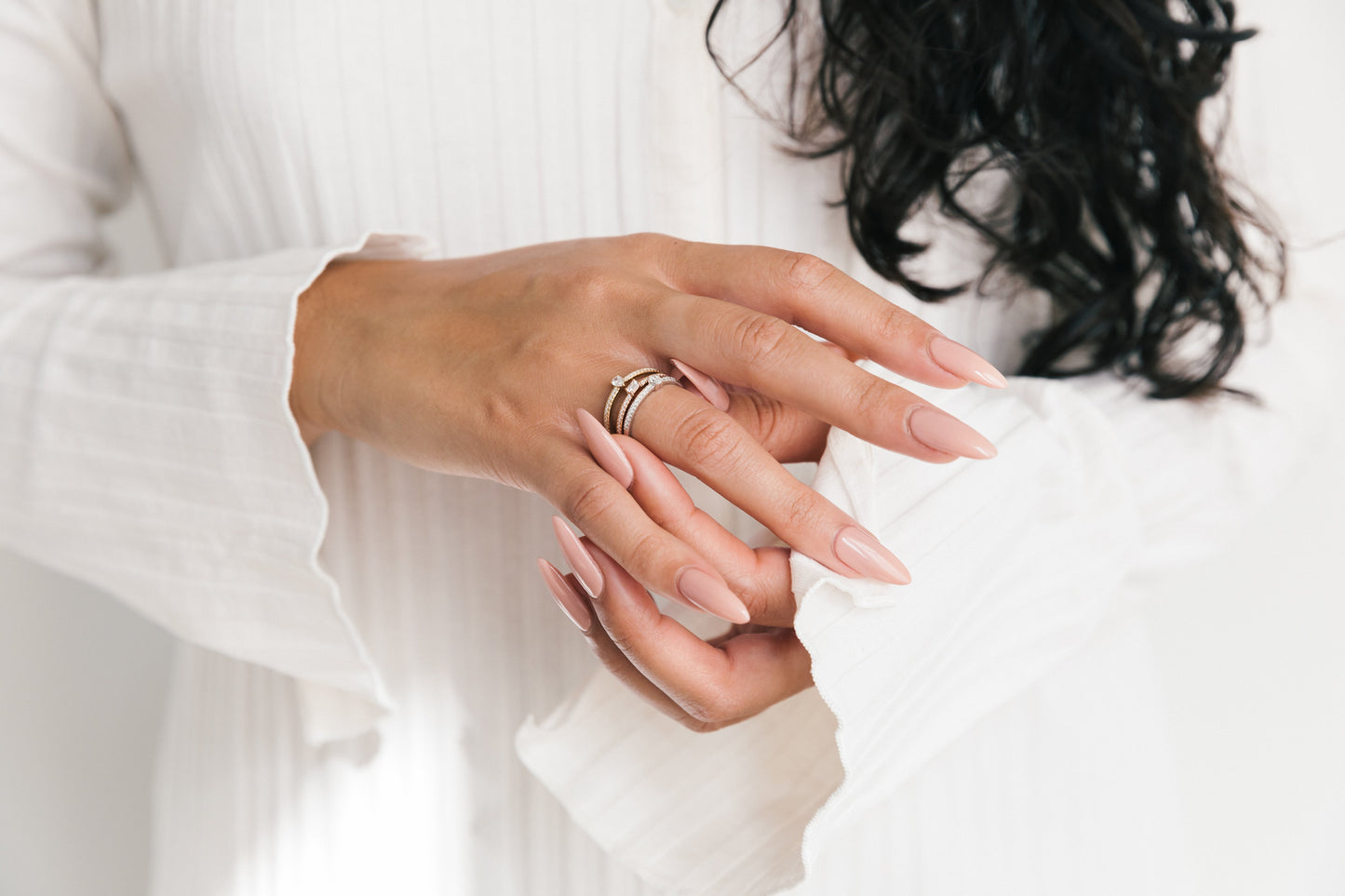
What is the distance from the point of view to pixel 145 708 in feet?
3.57

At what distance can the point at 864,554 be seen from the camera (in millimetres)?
395

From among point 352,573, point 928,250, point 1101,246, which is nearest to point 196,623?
point 352,573

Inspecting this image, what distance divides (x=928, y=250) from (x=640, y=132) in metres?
0.23

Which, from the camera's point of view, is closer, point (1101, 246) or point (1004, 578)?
point (1004, 578)

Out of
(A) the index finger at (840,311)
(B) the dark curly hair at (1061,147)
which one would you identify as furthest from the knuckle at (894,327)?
(B) the dark curly hair at (1061,147)

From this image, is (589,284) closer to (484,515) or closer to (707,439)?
(707,439)

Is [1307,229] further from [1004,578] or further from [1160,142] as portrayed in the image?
[1004,578]

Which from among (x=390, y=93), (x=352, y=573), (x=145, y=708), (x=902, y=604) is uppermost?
(x=390, y=93)

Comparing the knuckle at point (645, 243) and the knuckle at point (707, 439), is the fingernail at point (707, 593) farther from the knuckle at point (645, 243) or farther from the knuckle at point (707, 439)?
the knuckle at point (645, 243)

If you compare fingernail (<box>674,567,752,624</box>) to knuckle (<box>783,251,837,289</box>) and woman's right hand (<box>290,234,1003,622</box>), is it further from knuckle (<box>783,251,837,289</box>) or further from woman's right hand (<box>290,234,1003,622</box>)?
knuckle (<box>783,251,837,289</box>)

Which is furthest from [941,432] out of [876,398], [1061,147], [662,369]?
[1061,147]

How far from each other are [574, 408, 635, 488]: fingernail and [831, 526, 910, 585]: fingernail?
0.10 meters

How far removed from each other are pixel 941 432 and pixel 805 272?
0.32 feet

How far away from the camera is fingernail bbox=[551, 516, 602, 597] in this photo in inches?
16.2
